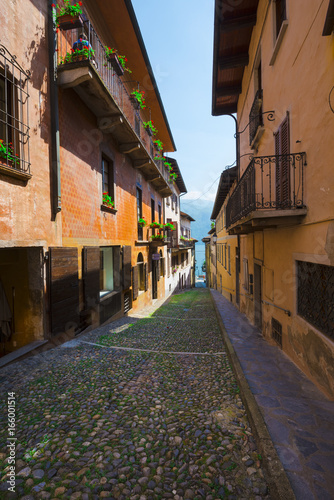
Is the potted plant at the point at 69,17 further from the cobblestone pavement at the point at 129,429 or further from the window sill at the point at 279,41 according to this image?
the cobblestone pavement at the point at 129,429

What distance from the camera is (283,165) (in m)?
5.82

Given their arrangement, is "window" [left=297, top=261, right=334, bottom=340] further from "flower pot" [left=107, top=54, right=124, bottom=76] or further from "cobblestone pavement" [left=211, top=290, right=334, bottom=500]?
"flower pot" [left=107, top=54, right=124, bottom=76]

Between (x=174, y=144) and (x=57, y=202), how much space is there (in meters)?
16.6

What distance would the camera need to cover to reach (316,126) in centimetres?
410

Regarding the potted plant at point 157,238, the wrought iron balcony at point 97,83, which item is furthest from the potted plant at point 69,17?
the potted plant at point 157,238

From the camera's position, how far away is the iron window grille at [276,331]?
629cm

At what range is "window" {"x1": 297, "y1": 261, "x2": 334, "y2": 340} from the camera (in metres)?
3.92

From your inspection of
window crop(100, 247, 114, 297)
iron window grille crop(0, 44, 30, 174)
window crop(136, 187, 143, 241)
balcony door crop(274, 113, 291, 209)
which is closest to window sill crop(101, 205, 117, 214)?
window crop(100, 247, 114, 297)

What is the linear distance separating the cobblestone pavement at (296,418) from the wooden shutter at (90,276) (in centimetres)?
436

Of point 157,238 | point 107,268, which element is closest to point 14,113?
point 107,268

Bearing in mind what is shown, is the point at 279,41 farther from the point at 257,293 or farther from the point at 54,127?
the point at 257,293

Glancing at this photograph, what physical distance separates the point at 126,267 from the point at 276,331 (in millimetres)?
6253

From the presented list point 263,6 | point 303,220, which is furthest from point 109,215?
point 263,6

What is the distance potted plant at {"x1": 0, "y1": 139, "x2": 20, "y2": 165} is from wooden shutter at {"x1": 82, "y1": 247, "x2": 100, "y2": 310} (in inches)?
116
